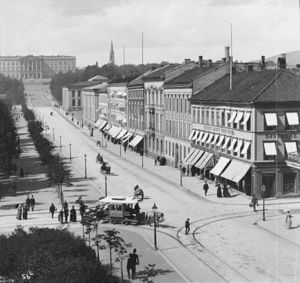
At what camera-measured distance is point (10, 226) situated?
4372 centimetres

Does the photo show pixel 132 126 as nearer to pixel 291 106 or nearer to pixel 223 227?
pixel 291 106

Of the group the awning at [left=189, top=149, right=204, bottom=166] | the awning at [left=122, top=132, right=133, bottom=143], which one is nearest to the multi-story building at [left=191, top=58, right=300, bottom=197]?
the awning at [left=189, top=149, right=204, bottom=166]

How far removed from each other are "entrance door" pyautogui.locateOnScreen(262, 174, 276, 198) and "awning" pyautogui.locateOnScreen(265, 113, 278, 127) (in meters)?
4.13

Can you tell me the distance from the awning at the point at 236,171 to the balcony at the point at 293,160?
323cm

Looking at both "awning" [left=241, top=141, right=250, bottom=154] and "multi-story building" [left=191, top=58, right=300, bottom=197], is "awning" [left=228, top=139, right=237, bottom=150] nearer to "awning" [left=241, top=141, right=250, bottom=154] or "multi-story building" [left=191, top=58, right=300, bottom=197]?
"multi-story building" [left=191, top=58, right=300, bottom=197]

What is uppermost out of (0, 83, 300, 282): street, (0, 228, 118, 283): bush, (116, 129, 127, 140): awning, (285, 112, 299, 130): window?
(285, 112, 299, 130): window

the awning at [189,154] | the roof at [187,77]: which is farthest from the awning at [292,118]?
the roof at [187,77]

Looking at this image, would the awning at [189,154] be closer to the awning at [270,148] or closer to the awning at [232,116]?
the awning at [232,116]

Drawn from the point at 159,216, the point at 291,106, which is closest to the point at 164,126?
the point at 291,106

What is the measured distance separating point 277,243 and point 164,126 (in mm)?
45190

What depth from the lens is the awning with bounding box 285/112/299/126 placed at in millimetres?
Answer: 53250

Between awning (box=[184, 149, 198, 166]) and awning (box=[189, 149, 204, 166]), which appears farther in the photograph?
awning (box=[184, 149, 198, 166])

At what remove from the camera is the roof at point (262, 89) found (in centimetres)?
5334

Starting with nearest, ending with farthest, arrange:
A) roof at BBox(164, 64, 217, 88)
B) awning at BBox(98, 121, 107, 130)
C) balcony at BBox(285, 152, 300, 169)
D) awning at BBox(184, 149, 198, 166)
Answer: balcony at BBox(285, 152, 300, 169), awning at BBox(184, 149, 198, 166), roof at BBox(164, 64, 217, 88), awning at BBox(98, 121, 107, 130)
